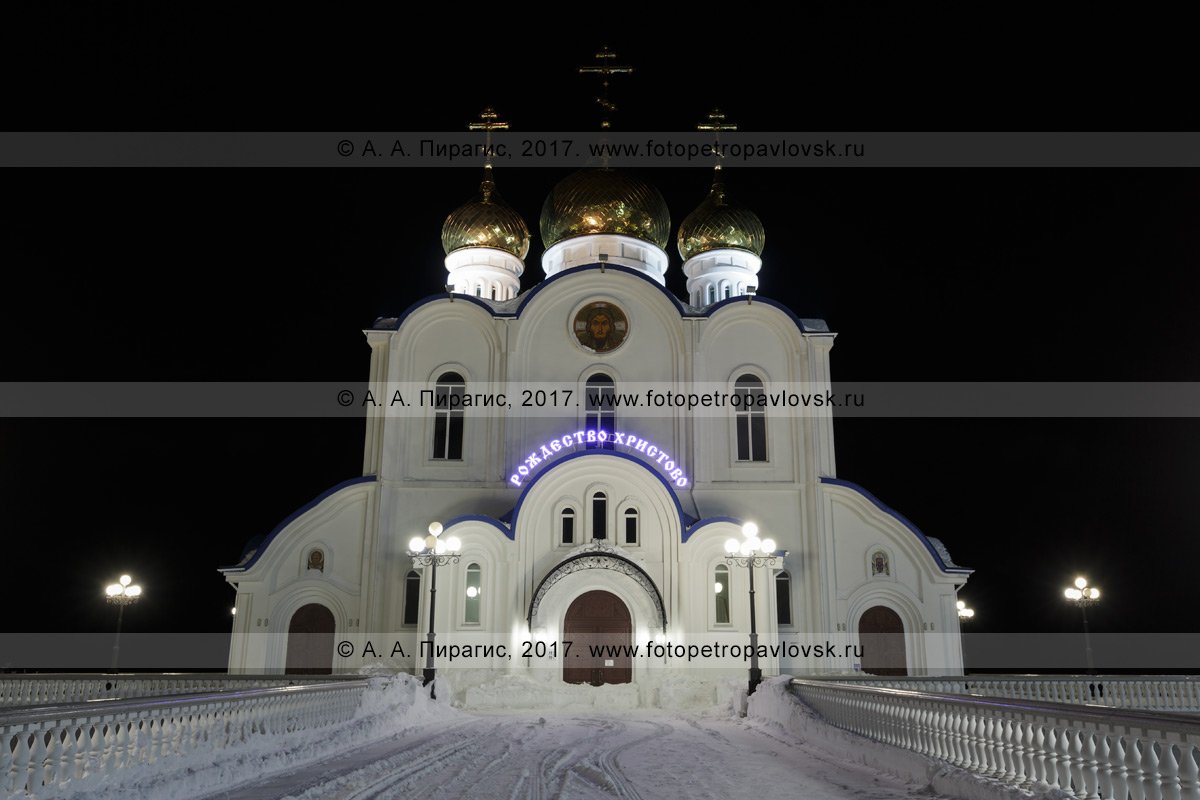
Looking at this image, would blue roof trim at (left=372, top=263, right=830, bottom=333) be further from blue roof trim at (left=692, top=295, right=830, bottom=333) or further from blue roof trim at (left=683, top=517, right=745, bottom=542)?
blue roof trim at (left=683, top=517, right=745, bottom=542)

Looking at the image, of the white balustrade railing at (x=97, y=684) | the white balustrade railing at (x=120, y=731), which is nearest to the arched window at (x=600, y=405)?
the white balustrade railing at (x=97, y=684)

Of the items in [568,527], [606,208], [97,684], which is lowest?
[97,684]

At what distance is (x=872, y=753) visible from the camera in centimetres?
890

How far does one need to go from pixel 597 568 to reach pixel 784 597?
4713 millimetres

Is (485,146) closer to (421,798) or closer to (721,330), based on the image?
(721,330)

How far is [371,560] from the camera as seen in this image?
22.0 meters

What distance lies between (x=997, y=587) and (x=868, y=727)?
27.3m

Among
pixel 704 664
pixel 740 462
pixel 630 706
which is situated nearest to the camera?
pixel 630 706

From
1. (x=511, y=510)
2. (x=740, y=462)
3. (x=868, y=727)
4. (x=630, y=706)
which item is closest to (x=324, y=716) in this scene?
(x=868, y=727)

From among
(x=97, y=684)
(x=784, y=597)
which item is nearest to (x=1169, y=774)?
(x=97, y=684)

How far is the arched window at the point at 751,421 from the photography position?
23203 millimetres

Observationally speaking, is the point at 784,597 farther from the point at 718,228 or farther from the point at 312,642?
the point at 718,228

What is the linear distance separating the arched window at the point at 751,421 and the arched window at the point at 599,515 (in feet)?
12.5

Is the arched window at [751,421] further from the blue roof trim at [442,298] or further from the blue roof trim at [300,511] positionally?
the blue roof trim at [300,511]
